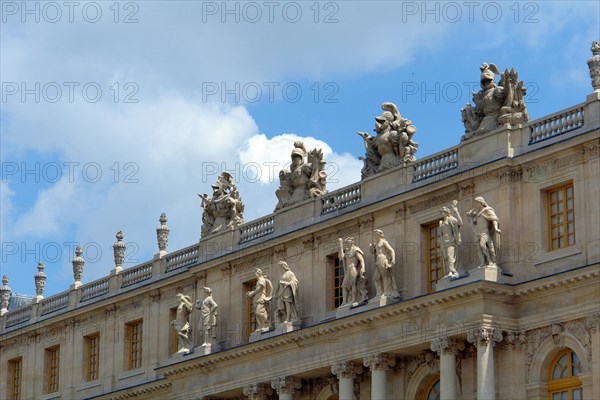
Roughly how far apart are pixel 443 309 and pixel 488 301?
67.7 inches

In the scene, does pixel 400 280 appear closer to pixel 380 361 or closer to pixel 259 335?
pixel 380 361

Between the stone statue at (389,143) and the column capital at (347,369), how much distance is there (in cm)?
656

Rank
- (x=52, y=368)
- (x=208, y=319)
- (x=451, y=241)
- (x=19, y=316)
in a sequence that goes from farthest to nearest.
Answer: (x=19, y=316) → (x=52, y=368) → (x=208, y=319) → (x=451, y=241)

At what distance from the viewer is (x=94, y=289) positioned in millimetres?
68938

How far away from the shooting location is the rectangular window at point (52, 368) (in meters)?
70.0

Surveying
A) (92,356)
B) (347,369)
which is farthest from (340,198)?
(92,356)

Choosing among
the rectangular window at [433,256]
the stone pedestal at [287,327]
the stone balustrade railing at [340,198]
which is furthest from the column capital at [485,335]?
the stone pedestal at [287,327]

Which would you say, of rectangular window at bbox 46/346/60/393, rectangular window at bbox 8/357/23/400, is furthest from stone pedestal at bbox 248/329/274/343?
rectangular window at bbox 8/357/23/400

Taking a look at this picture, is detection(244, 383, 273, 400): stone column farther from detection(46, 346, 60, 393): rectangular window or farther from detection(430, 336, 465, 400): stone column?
detection(46, 346, 60, 393): rectangular window

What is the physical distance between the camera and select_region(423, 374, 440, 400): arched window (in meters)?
51.4

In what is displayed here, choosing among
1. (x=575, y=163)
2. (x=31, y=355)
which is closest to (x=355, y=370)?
(x=575, y=163)

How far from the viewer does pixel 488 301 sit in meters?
48.3

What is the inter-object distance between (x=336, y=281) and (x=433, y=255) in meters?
4.87

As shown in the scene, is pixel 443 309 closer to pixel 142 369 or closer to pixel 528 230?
pixel 528 230
